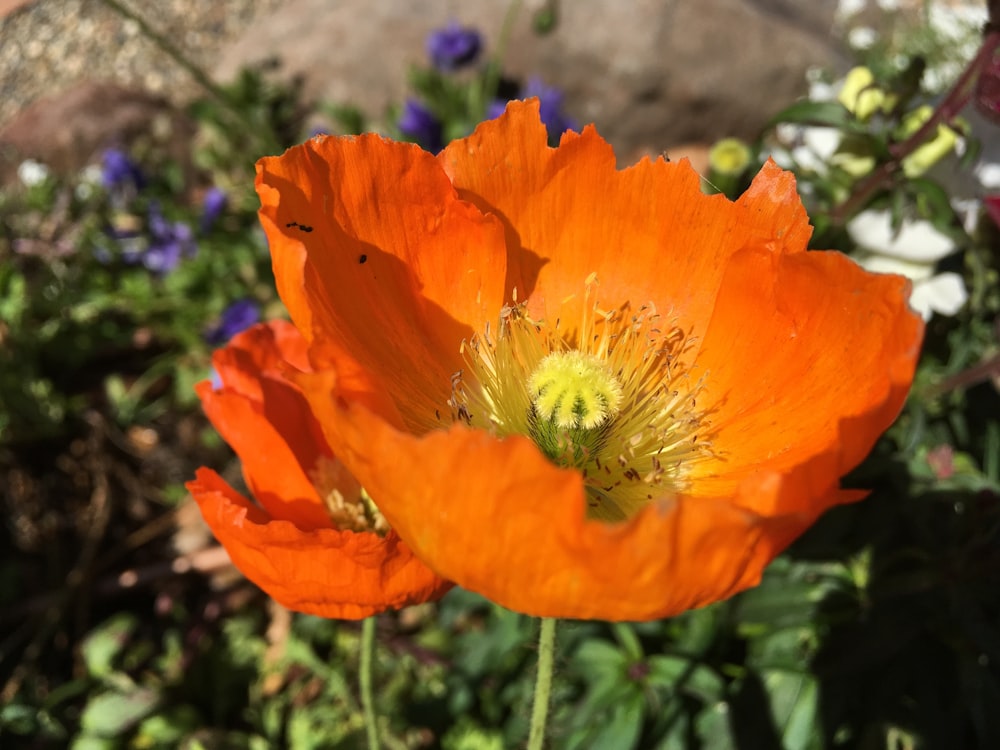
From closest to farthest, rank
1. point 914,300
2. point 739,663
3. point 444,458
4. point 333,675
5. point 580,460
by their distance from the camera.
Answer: point 444,458
point 580,460
point 914,300
point 739,663
point 333,675

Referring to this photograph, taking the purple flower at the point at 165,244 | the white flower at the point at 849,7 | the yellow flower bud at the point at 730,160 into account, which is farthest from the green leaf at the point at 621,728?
the white flower at the point at 849,7

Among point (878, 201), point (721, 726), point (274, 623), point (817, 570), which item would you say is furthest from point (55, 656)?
point (878, 201)

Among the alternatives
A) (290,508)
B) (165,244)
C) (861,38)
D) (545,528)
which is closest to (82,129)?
(165,244)

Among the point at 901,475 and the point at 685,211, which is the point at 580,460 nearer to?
the point at 685,211

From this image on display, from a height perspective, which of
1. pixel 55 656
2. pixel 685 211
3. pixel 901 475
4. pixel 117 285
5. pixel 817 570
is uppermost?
pixel 117 285

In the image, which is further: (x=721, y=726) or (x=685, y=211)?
(x=721, y=726)

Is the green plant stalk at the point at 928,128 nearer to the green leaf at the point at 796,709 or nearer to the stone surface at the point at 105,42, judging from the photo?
the green leaf at the point at 796,709

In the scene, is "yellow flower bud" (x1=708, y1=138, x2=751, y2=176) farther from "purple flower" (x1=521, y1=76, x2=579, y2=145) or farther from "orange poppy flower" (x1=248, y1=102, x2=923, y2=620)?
"purple flower" (x1=521, y1=76, x2=579, y2=145)
